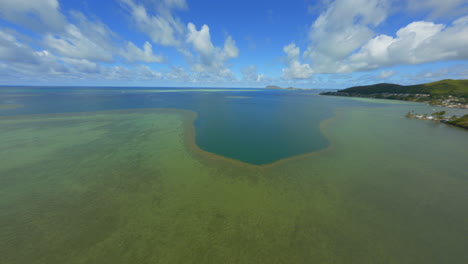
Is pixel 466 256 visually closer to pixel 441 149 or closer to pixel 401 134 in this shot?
pixel 441 149

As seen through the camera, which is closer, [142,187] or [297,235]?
Result: [297,235]

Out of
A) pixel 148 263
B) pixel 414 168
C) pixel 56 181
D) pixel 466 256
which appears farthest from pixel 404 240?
pixel 56 181

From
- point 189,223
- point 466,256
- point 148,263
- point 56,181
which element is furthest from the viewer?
point 56,181

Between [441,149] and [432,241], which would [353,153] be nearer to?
[432,241]

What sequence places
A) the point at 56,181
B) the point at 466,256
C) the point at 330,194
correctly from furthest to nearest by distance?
the point at 56,181 → the point at 330,194 → the point at 466,256

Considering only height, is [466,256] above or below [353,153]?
below

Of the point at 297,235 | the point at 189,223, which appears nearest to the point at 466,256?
the point at 297,235

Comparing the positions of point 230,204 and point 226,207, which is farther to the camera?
point 230,204
